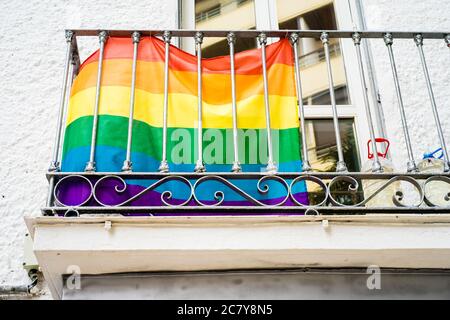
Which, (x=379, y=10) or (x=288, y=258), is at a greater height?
(x=379, y=10)

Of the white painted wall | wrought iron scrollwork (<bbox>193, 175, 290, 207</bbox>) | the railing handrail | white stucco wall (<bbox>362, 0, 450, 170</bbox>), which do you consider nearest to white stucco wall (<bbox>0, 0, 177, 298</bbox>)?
the white painted wall

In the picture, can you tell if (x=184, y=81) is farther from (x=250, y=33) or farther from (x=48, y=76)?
(x=48, y=76)

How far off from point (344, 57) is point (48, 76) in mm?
2353

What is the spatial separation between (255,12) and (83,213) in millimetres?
2660

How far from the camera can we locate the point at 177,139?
3.73m

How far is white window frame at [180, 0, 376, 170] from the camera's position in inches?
186

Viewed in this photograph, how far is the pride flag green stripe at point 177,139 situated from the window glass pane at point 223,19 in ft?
5.03

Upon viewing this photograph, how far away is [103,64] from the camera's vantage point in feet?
12.6

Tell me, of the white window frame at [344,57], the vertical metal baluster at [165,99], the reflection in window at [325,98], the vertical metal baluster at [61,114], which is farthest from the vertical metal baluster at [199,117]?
the reflection in window at [325,98]

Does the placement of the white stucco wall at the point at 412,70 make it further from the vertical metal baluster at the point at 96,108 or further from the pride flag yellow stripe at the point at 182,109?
the vertical metal baluster at the point at 96,108

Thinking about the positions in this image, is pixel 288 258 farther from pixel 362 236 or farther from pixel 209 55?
pixel 209 55

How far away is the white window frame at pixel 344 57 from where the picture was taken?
15.5ft

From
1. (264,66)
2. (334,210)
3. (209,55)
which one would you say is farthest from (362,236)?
(209,55)

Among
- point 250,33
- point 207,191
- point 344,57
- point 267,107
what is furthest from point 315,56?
point 207,191
